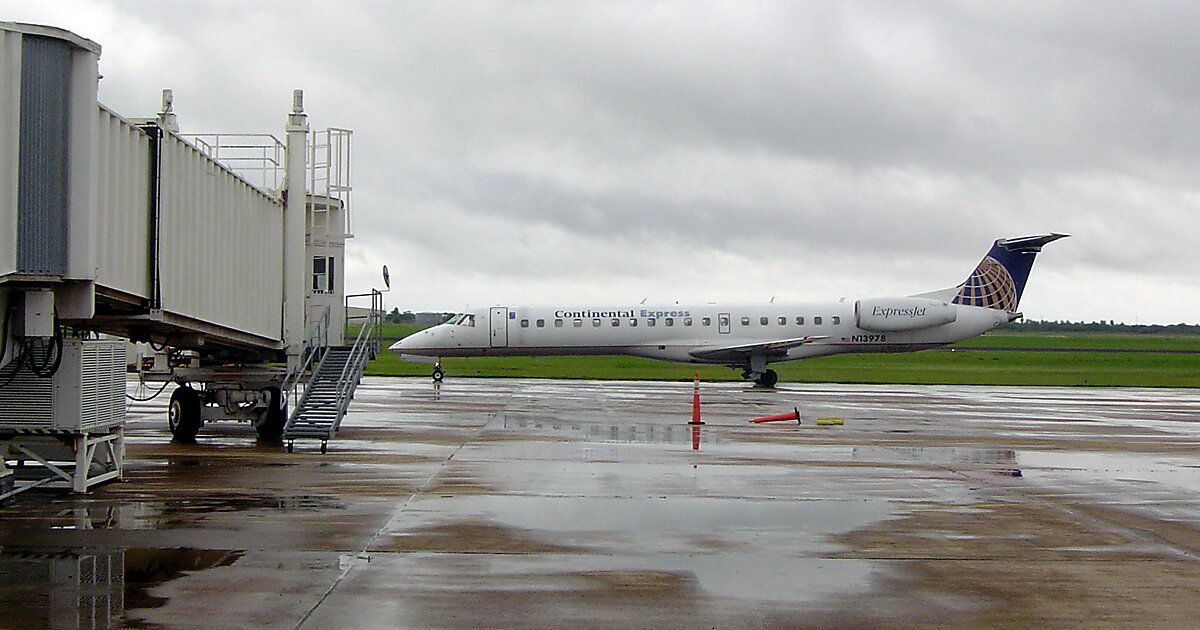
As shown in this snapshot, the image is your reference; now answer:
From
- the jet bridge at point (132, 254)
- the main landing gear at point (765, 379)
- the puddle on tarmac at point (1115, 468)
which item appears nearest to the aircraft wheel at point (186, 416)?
the jet bridge at point (132, 254)

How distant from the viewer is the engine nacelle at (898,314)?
4216cm

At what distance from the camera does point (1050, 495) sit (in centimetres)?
1422

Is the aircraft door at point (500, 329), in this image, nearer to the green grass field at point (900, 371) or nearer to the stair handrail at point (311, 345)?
the green grass field at point (900, 371)

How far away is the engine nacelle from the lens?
42156mm

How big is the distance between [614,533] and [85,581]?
453cm

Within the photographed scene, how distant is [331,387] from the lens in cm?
1986

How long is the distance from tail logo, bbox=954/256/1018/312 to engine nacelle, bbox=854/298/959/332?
1.45 metres

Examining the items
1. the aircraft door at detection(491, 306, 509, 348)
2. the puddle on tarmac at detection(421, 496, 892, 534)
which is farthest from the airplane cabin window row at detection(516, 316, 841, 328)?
the puddle on tarmac at detection(421, 496, 892, 534)

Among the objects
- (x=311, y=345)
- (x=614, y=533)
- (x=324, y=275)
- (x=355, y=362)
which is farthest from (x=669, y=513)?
(x=324, y=275)

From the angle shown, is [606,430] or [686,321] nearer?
[606,430]

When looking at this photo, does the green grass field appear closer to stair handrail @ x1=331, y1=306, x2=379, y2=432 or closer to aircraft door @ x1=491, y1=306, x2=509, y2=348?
aircraft door @ x1=491, y1=306, x2=509, y2=348

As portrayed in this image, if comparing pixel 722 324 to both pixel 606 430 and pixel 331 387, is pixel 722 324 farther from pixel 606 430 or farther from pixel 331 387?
pixel 331 387

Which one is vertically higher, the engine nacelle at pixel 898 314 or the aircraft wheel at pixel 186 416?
the engine nacelle at pixel 898 314

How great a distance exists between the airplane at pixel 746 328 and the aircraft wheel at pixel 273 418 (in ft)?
66.2
